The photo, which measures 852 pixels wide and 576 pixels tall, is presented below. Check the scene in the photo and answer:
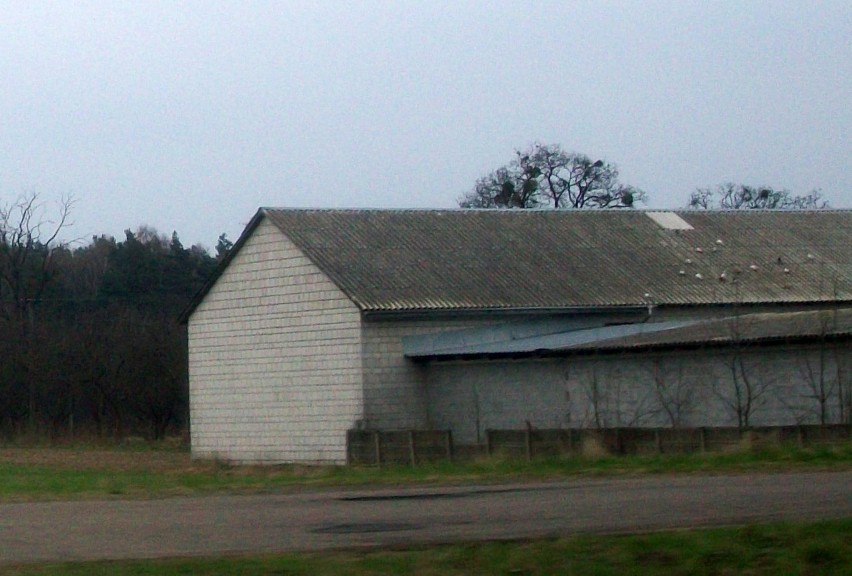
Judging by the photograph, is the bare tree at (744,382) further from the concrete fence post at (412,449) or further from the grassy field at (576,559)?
the grassy field at (576,559)

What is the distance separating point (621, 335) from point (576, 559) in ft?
79.6

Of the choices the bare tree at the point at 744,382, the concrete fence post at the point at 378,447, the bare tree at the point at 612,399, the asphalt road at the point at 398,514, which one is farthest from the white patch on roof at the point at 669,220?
the asphalt road at the point at 398,514

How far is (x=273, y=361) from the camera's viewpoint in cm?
3688

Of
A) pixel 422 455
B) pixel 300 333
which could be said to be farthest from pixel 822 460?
pixel 300 333

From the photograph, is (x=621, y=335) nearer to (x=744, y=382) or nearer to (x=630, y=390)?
(x=630, y=390)

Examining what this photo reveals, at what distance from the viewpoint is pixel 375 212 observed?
40.3 metres

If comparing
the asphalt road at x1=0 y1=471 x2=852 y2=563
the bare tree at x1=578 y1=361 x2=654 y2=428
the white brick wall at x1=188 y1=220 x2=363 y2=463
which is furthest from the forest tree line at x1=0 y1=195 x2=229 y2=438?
the asphalt road at x1=0 y1=471 x2=852 y2=563

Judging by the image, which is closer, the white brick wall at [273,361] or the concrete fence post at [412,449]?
the concrete fence post at [412,449]

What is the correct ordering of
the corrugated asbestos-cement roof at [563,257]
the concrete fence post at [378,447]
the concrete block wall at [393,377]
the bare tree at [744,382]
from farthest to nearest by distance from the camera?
the corrugated asbestos-cement roof at [563,257] < the concrete block wall at [393,377] < the concrete fence post at [378,447] < the bare tree at [744,382]

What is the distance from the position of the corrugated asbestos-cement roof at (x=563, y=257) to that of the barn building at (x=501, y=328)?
0.07m

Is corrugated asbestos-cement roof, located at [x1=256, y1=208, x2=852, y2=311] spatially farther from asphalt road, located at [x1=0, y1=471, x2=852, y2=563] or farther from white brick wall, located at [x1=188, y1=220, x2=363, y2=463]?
asphalt road, located at [x1=0, y1=471, x2=852, y2=563]

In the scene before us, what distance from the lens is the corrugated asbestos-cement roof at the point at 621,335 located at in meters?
29.6

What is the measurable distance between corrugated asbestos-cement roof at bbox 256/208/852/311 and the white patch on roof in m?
0.09

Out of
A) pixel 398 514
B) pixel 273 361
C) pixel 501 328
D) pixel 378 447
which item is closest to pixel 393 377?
pixel 378 447
